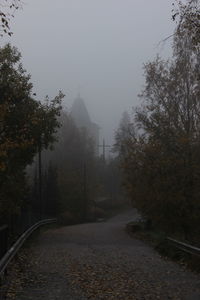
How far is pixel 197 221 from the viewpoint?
25.0m

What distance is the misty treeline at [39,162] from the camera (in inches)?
953

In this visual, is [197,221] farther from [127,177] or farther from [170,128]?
[170,128]

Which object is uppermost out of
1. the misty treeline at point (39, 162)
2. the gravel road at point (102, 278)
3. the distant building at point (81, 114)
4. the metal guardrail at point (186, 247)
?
the distant building at point (81, 114)

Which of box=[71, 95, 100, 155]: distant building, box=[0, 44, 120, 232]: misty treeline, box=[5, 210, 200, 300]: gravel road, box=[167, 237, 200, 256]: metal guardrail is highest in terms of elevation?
box=[71, 95, 100, 155]: distant building

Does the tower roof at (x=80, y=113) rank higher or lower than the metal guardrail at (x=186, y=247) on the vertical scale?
higher

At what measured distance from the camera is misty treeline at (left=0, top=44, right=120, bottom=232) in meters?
24.2

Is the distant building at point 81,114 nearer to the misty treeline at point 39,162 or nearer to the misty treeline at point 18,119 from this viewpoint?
the misty treeline at point 39,162

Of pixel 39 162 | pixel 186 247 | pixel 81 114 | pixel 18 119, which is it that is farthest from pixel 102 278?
pixel 81 114

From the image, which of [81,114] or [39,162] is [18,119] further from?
[81,114]

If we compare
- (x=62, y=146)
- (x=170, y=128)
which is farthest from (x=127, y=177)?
(x=62, y=146)

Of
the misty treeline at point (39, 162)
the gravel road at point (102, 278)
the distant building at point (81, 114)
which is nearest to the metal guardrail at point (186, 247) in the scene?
the gravel road at point (102, 278)

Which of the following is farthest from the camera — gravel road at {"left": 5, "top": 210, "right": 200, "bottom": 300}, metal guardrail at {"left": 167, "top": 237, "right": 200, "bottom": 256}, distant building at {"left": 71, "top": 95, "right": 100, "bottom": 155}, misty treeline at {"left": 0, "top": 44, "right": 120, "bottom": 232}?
distant building at {"left": 71, "top": 95, "right": 100, "bottom": 155}

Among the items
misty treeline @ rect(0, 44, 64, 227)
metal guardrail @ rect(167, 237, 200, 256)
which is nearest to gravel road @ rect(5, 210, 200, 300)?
metal guardrail @ rect(167, 237, 200, 256)

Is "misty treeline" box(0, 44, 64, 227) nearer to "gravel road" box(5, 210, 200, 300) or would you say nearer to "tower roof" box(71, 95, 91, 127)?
"gravel road" box(5, 210, 200, 300)
